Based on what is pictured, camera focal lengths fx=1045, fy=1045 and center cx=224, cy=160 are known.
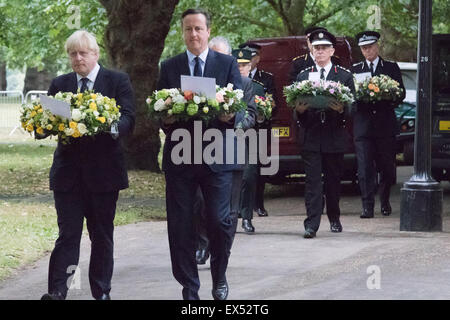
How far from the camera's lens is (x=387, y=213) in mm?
13797

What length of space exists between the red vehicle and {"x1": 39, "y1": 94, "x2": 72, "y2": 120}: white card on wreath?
8.75 metres

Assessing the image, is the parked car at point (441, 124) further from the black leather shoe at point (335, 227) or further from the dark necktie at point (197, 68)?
the dark necktie at point (197, 68)

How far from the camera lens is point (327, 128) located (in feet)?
36.8

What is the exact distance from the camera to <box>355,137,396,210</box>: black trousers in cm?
1351

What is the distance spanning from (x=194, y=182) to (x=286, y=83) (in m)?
8.88

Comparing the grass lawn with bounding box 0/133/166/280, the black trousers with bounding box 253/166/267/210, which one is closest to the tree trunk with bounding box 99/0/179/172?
the grass lawn with bounding box 0/133/166/280

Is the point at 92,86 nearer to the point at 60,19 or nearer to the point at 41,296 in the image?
the point at 41,296

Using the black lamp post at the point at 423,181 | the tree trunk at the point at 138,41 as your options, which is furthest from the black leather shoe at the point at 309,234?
the tree trunk at the point at 138,41

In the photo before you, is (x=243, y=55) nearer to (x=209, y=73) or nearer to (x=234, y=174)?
(x=234, y=174)

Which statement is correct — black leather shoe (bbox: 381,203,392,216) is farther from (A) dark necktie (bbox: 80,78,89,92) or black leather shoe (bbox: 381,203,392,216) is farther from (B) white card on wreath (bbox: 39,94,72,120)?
(B) white card on wreath (bbox: 39,94,72,120)

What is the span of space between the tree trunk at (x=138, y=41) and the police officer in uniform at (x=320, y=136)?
7357 mm

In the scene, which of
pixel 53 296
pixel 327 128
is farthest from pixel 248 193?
pixel 53 296
